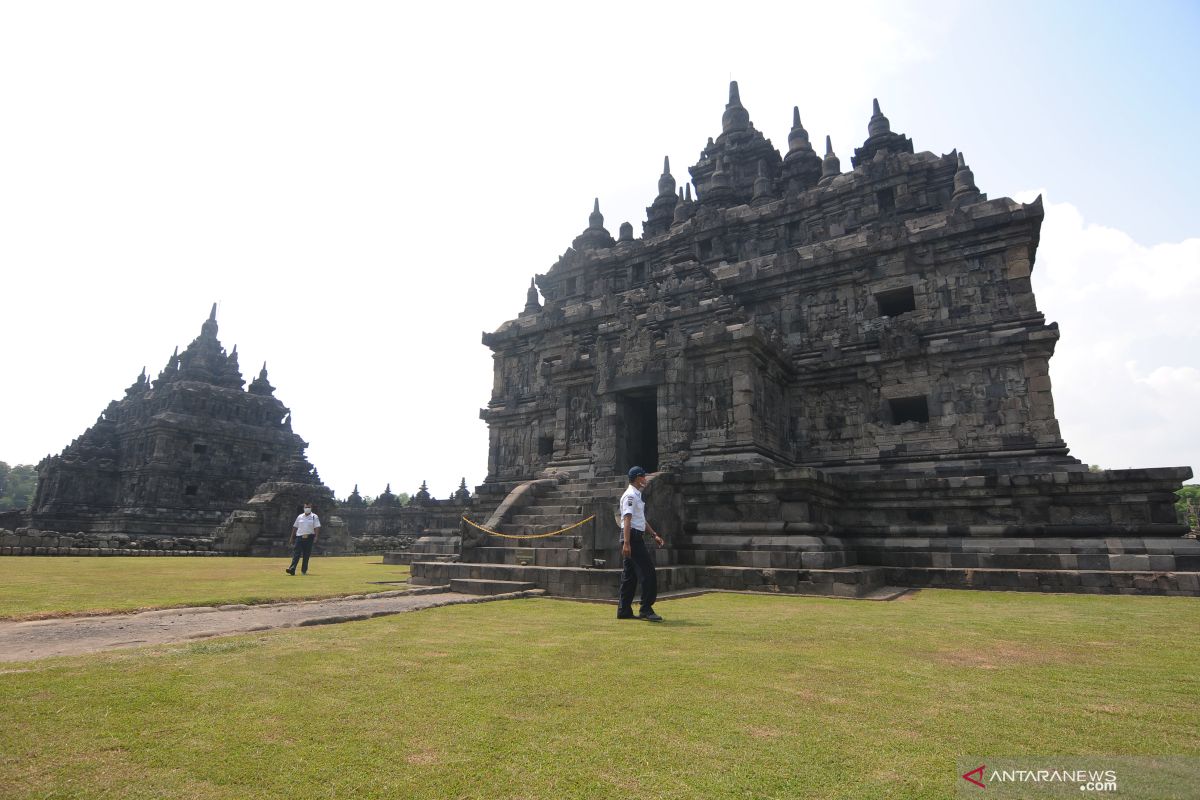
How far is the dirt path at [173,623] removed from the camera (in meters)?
5.24

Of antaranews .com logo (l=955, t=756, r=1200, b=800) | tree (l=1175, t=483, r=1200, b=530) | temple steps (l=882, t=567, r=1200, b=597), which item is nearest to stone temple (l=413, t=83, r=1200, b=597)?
temple steps (l=882, t=567, r=1200, b=597)

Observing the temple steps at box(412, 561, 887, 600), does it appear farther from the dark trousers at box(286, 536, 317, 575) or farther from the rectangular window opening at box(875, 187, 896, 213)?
the rectangular window opening at box(875, 187, 896, 213)

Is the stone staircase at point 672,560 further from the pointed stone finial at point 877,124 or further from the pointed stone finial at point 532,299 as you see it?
the pointed stone finial at point 877,124

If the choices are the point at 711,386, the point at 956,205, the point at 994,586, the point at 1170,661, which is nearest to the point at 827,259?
the point at 956,205

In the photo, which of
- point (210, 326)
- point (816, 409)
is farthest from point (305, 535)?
point (210, 326)

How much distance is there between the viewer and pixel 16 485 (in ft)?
272

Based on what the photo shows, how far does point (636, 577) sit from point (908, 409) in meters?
14.8

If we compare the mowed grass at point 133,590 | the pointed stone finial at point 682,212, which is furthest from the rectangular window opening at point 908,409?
the mowed grass at point 133,590

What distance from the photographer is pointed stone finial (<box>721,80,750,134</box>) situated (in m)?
32.5

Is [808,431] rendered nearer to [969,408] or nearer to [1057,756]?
[969,408]

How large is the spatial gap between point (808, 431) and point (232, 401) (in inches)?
1642

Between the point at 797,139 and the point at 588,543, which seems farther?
the point at 797,139

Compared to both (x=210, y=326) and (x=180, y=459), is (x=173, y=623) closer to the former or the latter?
(x=180, y=459)

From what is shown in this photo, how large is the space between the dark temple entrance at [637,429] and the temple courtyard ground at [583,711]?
11.4 m
